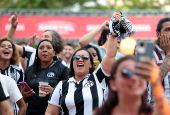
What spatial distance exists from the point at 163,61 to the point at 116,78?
60.6 inches

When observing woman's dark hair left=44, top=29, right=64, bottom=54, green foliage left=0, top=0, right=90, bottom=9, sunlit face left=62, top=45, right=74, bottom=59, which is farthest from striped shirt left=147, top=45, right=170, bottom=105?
green foliage left=0, top=0, right=90, bottom=9

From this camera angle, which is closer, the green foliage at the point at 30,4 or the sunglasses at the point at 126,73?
the sunglasses at the point at 126,73

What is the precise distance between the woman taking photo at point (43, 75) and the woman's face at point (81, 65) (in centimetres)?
69

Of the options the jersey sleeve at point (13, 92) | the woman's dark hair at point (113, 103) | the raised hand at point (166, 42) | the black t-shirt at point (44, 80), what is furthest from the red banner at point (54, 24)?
the woman's dark hair at point (113, 103)

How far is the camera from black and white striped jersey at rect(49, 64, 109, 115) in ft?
11.5

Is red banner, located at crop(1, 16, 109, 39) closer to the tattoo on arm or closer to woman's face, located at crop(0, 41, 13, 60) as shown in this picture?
woman's face, located at crop(0, 41, 13, 60)

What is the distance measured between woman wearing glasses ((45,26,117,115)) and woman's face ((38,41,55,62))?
1.12 metres

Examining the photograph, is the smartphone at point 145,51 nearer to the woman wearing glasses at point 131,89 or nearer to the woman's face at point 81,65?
the woman wearing glasses at point 131,89

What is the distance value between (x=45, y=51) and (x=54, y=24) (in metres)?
9.77

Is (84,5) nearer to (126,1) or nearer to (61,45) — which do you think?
(126,1)

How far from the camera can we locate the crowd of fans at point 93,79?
2.10 m

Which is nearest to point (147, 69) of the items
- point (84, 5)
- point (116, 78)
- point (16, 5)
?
point (116, 78)

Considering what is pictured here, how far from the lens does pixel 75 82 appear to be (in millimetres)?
3861

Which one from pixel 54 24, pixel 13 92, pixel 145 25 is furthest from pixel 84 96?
pixel 145 25
